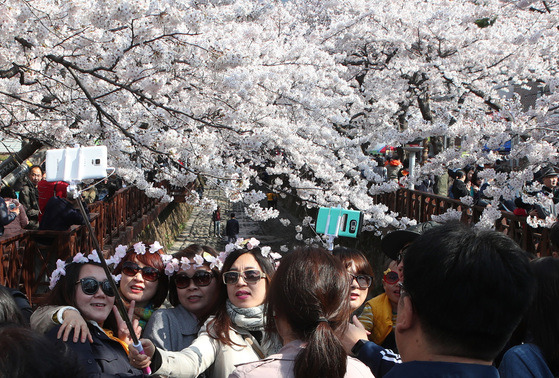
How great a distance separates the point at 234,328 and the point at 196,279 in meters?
0.49

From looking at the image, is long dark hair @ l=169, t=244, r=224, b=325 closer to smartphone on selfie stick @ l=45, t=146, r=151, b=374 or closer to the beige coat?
smartphone on selfie stick @ l=45, t=146, r=151, b=374

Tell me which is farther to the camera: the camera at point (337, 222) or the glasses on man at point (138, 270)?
the camera at point (337, 222)

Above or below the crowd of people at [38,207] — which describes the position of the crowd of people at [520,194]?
above

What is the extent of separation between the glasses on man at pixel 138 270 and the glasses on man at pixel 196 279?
190 millimetres

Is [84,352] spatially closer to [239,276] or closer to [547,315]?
[239,276]

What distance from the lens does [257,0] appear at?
1473 centimetres

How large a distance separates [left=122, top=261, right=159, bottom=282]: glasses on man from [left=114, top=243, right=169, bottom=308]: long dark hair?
29 millimetres

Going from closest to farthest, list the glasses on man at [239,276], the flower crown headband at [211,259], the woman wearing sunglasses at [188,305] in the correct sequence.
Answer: the glasses on man at [239,276]
the woman wearing sunglasses at [188,305]
the flower crown headband at [211,259]

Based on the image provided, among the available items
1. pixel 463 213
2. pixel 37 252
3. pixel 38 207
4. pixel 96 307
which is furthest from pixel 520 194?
pixel 38 207

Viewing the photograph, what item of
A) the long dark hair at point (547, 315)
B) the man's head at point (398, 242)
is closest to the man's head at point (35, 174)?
the man's head at point (398, 242)

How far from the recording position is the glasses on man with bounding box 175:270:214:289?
3.07 m

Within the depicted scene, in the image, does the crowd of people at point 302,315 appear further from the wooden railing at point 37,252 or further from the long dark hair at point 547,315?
the wooden railing at point 37,252

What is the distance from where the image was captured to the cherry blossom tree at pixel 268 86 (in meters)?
5.18

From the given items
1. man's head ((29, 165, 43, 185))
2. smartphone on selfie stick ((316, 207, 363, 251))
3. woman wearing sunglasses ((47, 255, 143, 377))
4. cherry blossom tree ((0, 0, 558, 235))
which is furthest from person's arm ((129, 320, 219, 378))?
man's head ((29, 165, 43, 185))
